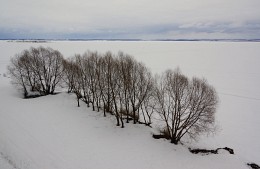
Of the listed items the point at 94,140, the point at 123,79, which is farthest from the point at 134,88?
the point at 94,140

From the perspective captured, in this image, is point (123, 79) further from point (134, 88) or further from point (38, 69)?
point (38, 69)

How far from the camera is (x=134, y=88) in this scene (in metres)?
28.7

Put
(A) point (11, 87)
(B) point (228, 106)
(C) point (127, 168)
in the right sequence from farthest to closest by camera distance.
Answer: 1. (A) point (11, 87)
2. (B) point (228, 106)
3. (C) point (127, 168)

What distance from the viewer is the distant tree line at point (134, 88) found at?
24.6m

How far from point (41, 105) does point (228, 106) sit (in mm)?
32404

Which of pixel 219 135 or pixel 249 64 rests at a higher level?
pixel 249 64

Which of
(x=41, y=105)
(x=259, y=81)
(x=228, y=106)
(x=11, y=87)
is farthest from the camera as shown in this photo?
(x=259, y=81)

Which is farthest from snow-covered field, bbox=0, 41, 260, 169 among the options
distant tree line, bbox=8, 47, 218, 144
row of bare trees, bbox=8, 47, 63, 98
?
row of bare trees, bbox=8, 47, 63, 98

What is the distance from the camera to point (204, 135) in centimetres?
3016

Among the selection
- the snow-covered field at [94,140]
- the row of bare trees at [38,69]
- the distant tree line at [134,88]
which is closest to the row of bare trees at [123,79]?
the distant tree line at [134,88]

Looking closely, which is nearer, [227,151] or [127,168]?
[127,168]

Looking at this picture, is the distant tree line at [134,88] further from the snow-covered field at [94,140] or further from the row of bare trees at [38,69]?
the snow-covered field at [94,140]

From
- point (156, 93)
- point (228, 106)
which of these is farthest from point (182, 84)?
point (228, 106)

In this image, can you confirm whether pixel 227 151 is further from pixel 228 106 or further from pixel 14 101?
pixel 14 101
